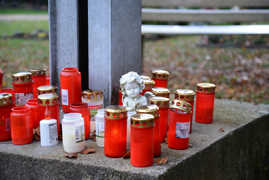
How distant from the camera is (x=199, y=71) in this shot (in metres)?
6.14

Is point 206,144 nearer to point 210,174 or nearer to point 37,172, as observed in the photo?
point 210,174

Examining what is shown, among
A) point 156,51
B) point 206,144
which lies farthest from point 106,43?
point 156,51

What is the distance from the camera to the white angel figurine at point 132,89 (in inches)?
77.3

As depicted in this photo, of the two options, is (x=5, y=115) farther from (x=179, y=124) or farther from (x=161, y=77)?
(x=161, y=77)

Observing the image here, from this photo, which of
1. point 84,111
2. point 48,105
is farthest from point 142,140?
point 48,105

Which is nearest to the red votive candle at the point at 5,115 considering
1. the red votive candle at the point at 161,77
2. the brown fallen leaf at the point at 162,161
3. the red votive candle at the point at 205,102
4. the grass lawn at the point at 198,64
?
the brown fallen leaf at the point at 162,161

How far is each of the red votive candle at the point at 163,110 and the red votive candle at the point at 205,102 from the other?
45 cm

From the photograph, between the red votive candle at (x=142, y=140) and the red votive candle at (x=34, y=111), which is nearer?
the red votive candle at (x=142, y=140)

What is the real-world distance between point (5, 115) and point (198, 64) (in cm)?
518

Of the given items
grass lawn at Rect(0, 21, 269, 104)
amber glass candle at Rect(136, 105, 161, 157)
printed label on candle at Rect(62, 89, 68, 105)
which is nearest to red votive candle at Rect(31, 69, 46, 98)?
printed label on candle at Rect(62, 89, 68, 105)

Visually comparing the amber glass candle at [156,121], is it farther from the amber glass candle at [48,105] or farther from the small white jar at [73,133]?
the amber glass candle at [48,105]

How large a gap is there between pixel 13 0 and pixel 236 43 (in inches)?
726

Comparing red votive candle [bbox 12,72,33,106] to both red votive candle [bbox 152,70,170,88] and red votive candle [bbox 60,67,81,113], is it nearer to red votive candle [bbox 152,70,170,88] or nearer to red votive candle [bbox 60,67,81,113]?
red votive candle [bbox 60,67,81,113]

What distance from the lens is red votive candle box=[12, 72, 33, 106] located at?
231cm
